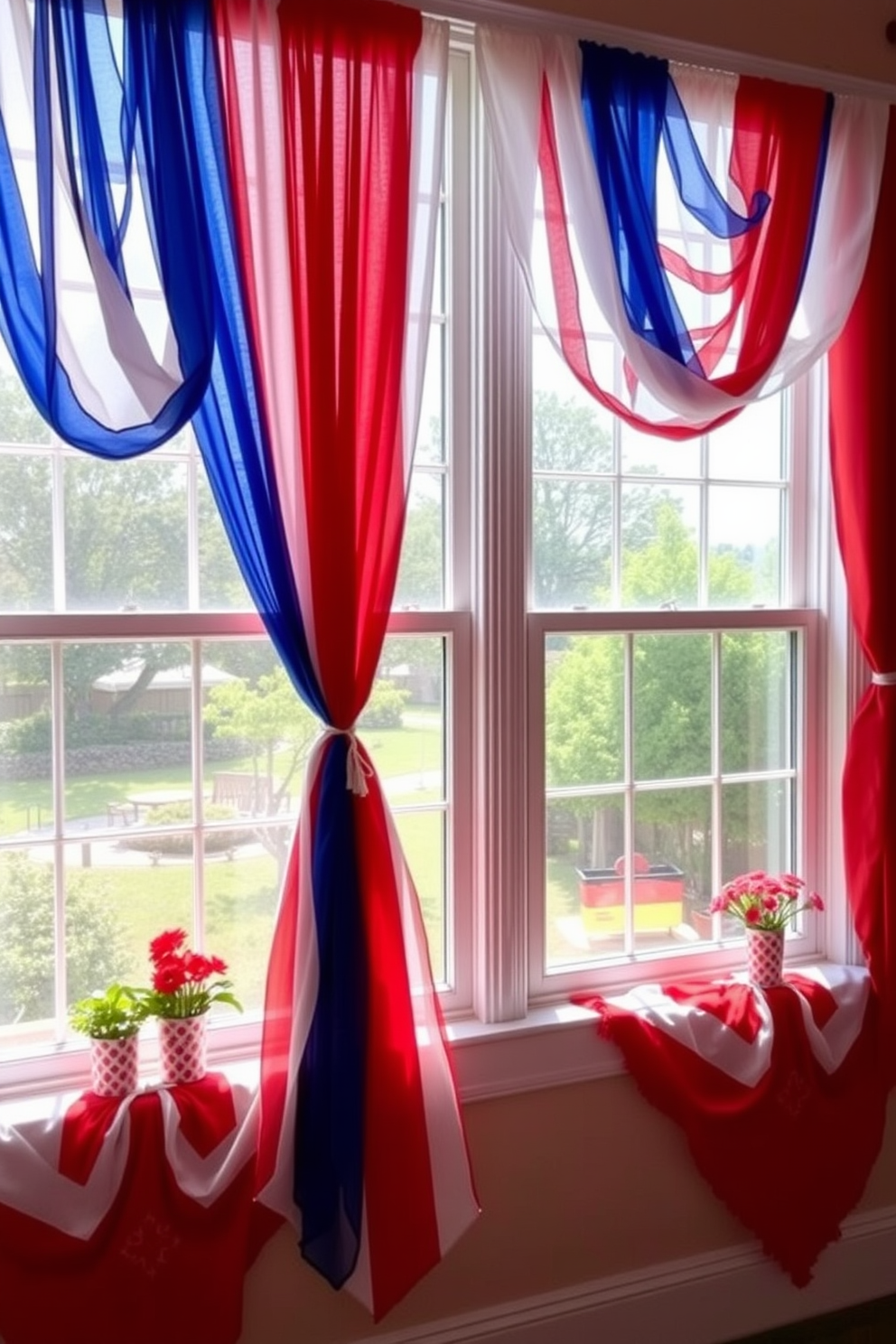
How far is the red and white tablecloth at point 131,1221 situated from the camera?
1744mm

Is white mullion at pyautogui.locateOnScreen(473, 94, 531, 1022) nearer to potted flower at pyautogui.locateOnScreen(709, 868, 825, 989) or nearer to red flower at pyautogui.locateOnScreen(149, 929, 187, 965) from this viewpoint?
potted flower at pyautogui.locateOnScreen(709, 868, 825, 989)

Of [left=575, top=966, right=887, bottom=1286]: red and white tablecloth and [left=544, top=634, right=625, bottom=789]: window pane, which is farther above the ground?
[left=544, top=634, right=625, bottom=789]: window pane

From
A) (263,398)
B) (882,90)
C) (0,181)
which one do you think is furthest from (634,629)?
(0,181)

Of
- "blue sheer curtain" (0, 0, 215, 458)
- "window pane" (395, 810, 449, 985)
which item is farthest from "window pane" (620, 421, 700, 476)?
"blue sheer curtain" (0, 0, 215, 458)

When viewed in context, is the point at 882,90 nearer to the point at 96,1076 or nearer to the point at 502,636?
the point at 502,636

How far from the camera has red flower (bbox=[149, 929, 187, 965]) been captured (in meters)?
1.87

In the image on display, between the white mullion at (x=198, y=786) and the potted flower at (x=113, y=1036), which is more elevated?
the white mullion at (x=198, y=786)

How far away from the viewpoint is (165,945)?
6.16ft

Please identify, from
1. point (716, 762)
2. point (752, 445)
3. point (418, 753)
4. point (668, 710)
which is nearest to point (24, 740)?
point (418, 753)

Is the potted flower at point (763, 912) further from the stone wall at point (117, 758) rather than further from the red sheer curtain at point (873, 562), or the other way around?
the stone wall at point (117, 758)

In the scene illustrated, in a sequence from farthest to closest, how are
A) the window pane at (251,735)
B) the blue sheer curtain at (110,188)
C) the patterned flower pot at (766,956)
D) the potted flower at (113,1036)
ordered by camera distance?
the patterned flower pot at (766,956) → the window pane at (251,735) → the potted flower at (113,1036) → the blue sheer curtain at (110,188)

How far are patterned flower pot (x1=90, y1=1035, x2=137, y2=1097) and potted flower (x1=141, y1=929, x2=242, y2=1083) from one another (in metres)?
0.06

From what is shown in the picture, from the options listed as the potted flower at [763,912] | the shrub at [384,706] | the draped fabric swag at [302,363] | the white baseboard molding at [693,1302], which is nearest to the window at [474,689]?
the shrub at [384,706]

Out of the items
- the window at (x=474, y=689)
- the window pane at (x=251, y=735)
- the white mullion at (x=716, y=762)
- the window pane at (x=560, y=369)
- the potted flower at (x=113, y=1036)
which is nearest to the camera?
the potted flower at (x=113, y=1036)
